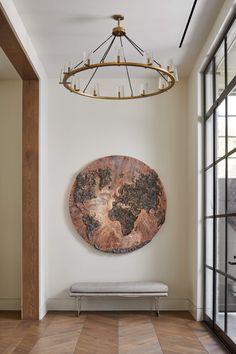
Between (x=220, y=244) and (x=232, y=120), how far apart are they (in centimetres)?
132

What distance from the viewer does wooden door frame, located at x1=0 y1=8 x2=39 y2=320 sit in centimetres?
657

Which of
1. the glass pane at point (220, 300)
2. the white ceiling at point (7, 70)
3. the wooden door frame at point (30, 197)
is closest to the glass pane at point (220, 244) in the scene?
the glass pane at point (220, 300)

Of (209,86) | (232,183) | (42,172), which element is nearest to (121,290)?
(42,172)

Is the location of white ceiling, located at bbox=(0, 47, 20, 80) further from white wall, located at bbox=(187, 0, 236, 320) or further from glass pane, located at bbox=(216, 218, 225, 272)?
glass pane, located at bbox=(216, 218, 225, 272)

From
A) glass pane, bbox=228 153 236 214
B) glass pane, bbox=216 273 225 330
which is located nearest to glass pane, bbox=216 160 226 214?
glass pane, bbox=228 153 236 214

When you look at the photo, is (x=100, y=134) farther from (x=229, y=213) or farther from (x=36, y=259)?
(x=229, y=213)

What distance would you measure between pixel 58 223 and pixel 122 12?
3.14 metres

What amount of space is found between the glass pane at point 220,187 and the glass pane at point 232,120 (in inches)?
14.6

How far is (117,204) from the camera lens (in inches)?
285

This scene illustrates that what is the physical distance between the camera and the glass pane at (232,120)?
5070 millimetres

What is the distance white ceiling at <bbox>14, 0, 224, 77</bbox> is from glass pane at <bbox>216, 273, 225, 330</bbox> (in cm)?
226

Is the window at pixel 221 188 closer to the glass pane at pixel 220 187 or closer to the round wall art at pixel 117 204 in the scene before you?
the glass pane at pixel 220 187

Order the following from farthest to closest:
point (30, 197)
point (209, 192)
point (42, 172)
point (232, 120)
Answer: point (42, 172), point (30, 197), point (209, 192), point (232, 120)

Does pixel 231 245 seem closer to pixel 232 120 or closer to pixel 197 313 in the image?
pixel 232 120
